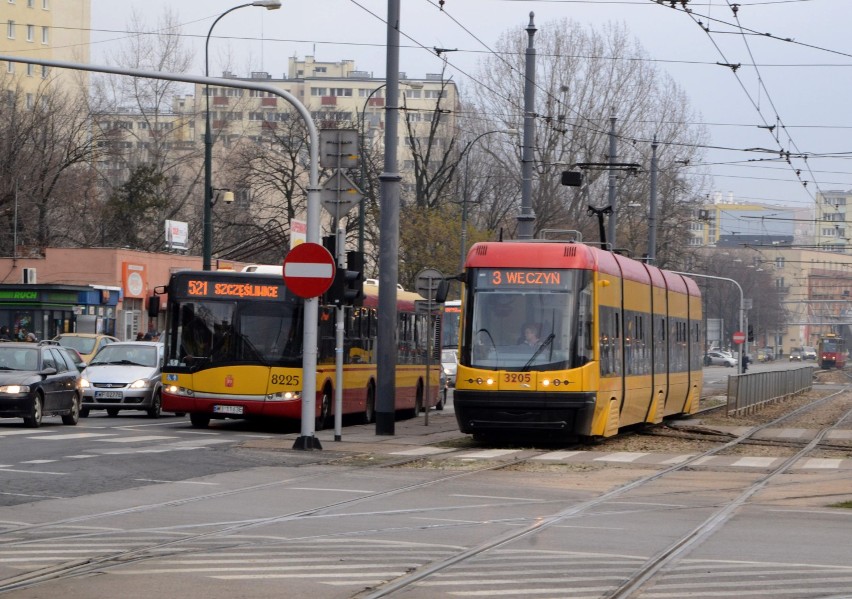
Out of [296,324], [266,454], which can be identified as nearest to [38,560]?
[266,454]

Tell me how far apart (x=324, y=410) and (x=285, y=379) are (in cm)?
139

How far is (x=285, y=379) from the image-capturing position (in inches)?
1044

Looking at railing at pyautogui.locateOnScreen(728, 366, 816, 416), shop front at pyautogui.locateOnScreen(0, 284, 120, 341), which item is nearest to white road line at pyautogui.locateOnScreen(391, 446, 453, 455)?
railing at pyautogui.locateOnScreen(728, 366, 816, 416)

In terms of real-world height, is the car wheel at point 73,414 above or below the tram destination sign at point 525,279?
below

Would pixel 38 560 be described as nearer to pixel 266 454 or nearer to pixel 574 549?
pixel 574 549

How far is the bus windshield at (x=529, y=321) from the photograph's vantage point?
22.9 meters

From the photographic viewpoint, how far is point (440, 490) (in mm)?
16281

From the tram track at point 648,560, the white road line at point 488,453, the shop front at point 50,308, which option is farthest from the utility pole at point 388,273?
the shop front at point 50,308

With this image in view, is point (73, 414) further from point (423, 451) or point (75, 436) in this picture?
point (423, 451)

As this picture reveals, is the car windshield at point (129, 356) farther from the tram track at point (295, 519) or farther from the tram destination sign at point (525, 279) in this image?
the tram track at point (295, 519)

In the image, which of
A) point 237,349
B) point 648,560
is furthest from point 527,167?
point 648,560

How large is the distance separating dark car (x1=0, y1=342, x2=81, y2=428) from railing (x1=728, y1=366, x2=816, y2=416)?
16.3m

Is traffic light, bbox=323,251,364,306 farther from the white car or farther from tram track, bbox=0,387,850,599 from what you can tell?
the white car

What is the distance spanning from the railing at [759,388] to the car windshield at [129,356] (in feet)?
43.9
